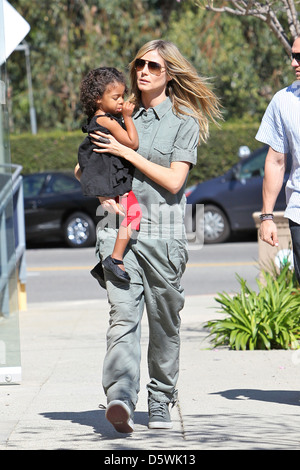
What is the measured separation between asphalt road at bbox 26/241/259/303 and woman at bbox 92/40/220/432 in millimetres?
5676

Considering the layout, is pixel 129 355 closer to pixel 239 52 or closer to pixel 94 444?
pixel 94 444

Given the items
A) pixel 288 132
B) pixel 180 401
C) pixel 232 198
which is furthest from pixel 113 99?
pixel 232 198

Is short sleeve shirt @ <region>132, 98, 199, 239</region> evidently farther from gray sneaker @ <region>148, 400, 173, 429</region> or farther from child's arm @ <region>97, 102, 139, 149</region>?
gray sneaker @ <region>148, 400, 173, 429</region>

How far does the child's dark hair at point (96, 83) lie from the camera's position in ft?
14.7

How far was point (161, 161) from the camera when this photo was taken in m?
4.60

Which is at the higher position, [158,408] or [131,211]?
[131,211]

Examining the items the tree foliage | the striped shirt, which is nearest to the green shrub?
the tree foliage

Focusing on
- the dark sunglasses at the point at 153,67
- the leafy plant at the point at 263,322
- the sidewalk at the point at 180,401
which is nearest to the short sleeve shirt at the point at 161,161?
the dark sunglasses at the point at 153,67

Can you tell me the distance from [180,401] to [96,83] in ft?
6.56

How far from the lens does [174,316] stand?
4660mm

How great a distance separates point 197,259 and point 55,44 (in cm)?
1303

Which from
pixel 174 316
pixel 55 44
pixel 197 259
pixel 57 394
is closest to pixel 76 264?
pixel 197 259

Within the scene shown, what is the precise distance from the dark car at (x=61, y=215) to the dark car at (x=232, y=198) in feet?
7.12

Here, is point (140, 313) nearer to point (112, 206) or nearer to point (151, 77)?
point (112, 206)
